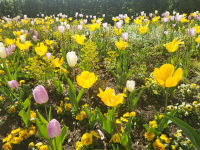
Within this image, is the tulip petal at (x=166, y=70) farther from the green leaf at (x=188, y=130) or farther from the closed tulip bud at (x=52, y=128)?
the closed tulip bud at (x=52, y=128)

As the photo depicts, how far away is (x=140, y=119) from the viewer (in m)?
1.98

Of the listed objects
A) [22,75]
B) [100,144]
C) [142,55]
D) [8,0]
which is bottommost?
[100,144]

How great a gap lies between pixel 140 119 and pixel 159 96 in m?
0.76

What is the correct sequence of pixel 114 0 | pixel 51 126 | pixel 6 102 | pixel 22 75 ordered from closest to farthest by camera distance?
pixel 51 126 → pixel 6 102 → pixel 22 75 → pixel 114 0

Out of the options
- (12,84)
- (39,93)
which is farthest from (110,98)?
(12,84)

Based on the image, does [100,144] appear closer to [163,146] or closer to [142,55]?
[163,146]

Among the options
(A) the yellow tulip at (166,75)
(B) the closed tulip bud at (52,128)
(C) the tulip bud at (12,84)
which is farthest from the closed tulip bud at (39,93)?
(A) the yellow tulip at (166,75)

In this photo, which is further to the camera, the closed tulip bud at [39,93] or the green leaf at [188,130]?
the closed tulip bud at [39,93]

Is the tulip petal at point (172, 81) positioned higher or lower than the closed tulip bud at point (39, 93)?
higher

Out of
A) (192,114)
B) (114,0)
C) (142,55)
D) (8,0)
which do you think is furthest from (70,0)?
(192,114)

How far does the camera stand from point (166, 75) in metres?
1.32

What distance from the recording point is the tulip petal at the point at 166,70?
128 cm

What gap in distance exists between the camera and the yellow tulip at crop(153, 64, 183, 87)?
48.3 inches

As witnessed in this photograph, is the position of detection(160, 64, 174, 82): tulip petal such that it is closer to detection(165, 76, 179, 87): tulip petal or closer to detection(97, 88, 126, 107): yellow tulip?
detection(165, 76, 179, 87): tulip petal
